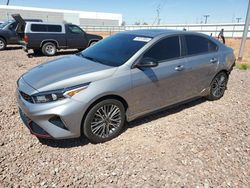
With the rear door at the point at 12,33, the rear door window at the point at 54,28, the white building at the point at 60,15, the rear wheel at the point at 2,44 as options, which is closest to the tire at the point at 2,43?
the rear wheel at the point at 2,44

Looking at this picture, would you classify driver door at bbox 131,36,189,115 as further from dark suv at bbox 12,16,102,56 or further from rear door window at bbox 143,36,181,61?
dark suv at bbox 12,16,102,56

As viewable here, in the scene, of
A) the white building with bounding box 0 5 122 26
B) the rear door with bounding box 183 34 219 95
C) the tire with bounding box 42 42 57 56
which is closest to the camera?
the rear door with bounding box 183 34 219 95

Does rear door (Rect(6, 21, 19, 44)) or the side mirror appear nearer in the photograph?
the side mirror

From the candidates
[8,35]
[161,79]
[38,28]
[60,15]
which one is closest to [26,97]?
[161,79]

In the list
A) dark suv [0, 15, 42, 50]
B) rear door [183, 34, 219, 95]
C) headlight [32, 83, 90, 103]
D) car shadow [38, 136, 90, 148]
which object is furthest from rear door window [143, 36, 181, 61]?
dark suv [0, 15, 42, 50]

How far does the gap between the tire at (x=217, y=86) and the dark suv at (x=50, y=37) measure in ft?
28.3

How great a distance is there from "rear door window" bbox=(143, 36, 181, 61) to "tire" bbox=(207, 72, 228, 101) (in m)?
1.41

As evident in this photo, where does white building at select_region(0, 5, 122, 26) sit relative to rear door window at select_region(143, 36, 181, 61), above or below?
above

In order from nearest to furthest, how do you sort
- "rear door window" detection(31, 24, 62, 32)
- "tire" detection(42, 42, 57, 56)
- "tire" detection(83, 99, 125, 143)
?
"tire" detection(83, 99, 125, 143) < "rear door window" detection(31, 24, 62, 32) < "tire" detection(42, 42, 57, 56)

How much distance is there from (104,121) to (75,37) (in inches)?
376

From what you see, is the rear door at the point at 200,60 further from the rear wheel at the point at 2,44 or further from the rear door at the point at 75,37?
the rear wheel at the point at 2,44

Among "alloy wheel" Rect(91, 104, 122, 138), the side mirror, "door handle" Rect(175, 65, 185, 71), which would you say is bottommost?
"alloy wheel" Rect(91, 104, 122, 138)

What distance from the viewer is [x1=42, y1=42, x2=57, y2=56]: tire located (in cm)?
1112

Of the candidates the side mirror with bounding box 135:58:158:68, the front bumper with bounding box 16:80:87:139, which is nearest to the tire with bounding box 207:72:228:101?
the side mirror with bounding box 135:58:158:68
